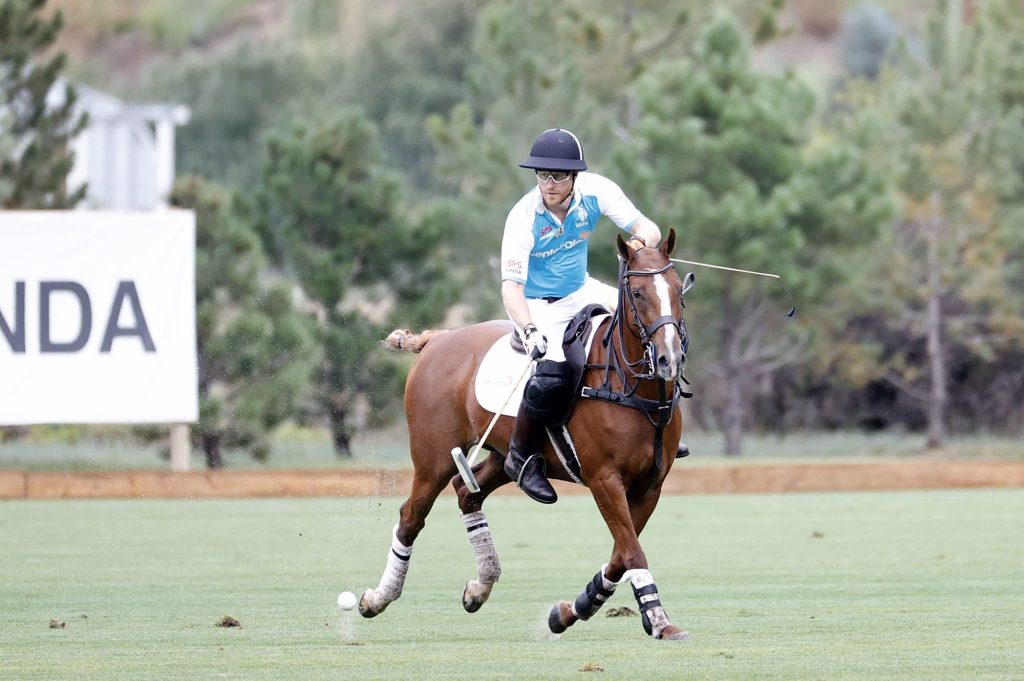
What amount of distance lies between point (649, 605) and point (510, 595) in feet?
7.23

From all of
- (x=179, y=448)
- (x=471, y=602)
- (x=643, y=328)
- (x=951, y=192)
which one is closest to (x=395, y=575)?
(x=471, y=602)

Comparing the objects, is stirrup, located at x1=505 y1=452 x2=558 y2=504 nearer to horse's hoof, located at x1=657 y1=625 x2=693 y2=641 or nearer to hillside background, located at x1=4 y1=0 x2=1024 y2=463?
horse's hoof, located at x1=657 y1=625 x2=693 y2=641

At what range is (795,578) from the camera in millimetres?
9430

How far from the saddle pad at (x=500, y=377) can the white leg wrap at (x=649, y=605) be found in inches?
44.3

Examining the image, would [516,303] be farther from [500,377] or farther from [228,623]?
[228,623]

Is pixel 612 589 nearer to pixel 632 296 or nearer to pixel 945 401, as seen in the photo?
pixel 632 296

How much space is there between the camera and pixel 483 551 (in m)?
7.73

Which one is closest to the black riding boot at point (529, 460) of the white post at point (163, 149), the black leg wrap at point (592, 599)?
the black leg wrap at point (592, 599)

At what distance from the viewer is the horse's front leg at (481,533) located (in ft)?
25.2

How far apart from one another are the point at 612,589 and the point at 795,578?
266 cm

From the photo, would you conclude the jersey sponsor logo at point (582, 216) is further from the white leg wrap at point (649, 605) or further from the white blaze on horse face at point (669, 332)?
the white leg wrap at point (649, 605)

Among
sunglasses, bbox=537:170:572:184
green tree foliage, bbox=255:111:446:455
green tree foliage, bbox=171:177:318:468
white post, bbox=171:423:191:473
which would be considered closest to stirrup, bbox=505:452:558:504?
sunglasses, bbox=537:170:572:184

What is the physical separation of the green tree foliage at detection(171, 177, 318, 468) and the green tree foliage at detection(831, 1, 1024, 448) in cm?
1030

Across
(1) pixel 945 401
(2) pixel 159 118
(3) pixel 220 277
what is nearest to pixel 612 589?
(3) pixel 220 277
